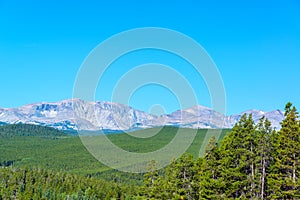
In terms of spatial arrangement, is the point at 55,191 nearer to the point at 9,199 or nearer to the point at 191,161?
the point at 9,199

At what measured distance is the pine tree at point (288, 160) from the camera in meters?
37.1

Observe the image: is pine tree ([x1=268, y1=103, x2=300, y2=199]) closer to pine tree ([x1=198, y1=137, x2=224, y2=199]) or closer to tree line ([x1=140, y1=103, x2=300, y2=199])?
tree line ([x1=140, y1=103, x2=300, y2=199])

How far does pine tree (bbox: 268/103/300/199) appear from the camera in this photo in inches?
1460

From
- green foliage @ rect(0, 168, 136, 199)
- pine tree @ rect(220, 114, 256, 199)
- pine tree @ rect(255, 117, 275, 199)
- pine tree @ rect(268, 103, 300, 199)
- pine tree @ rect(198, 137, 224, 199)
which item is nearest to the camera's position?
pine tree @ rect(268, 103, 300, 199)

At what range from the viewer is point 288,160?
125ft

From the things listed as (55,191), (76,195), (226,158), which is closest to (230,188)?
(226,158)

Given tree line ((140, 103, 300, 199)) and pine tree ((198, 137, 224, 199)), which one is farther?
pine tree ((198, 137, 224, 199))

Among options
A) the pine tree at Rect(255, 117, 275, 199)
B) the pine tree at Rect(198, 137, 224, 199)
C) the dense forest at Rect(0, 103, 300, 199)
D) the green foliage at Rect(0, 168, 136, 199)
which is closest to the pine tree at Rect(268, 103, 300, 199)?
the dense forest at Rect(0, 103, 300, 199)

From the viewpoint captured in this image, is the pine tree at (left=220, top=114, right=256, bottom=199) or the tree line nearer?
the tree line

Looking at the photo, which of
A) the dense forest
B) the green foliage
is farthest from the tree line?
the green foliage

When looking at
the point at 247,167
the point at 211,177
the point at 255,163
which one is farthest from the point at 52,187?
the point at 255,163

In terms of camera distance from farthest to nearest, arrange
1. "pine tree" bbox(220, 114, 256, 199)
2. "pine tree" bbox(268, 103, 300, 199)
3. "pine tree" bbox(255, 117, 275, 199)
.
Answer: "pine tree" bbox(255, 117, 275, 199) < "pine tree" bbox(220, 114, 256, 199) < "pine tree" bbox(268, 103, 300, 199)

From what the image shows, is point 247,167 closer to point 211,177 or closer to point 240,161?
point 240,161

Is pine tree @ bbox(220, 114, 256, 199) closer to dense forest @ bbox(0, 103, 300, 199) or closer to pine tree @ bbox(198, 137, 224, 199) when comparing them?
dense forest @ bbox(0, 103, 300, 199)
